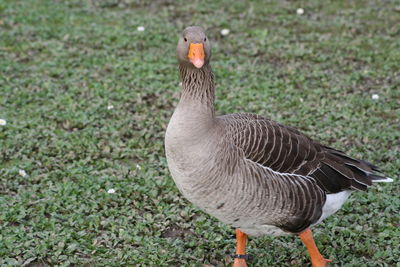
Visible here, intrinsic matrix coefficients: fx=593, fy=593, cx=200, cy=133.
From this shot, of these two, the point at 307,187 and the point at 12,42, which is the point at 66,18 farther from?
the point at 307,187

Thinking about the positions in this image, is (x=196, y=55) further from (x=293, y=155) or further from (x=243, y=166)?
(x=293, y=155)

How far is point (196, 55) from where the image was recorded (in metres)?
3.99

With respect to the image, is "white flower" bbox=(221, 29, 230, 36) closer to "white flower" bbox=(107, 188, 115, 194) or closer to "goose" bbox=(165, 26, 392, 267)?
"white flower" bbox=(107, 188, 115, 194)

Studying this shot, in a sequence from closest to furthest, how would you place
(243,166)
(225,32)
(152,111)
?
(243,166) < (152,111) < (225,32)

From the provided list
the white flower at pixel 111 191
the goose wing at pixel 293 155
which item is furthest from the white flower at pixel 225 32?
the goose wing at pixel 293 155

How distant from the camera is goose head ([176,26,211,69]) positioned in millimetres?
3992

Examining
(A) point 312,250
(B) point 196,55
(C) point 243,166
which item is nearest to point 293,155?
(C) point 243,166

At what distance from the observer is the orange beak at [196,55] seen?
13.0 feet

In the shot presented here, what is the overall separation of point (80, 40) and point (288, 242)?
17.9ft

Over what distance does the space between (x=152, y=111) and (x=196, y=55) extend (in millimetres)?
3490

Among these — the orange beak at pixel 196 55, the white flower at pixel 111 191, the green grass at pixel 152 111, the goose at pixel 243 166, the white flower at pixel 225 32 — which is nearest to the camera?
the orange beak at pixel 196 55

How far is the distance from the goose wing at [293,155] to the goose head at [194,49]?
0.56 metres

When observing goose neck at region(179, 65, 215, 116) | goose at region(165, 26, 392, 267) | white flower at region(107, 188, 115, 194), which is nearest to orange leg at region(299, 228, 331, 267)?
goose at region(165, 26, 392, 267)

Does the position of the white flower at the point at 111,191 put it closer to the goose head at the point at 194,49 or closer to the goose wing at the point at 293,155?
the goose wing at the point at 293,155
